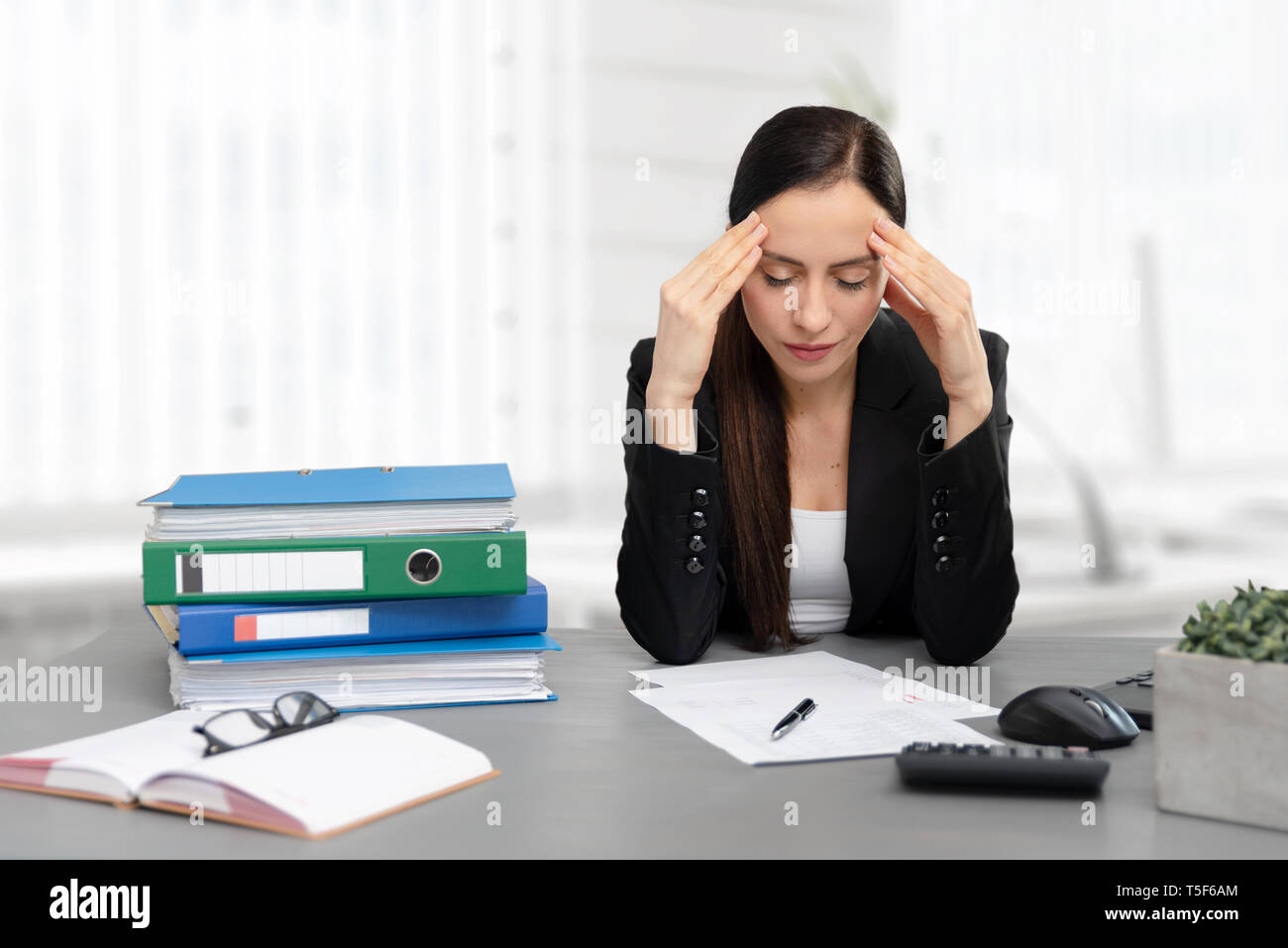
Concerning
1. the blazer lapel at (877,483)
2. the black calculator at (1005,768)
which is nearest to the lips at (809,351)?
the blazer lapel at (877,483)

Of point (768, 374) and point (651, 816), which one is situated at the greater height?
point (768, 374)

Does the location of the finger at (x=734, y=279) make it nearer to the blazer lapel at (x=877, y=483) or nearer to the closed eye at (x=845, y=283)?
the closed eye at (x=845, y=283)

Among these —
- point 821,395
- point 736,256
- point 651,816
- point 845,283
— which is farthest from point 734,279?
point 651,816

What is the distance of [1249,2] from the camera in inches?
147

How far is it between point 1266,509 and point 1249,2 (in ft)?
5.18

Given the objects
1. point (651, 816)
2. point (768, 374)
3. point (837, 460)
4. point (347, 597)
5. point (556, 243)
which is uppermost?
point (556, 243)

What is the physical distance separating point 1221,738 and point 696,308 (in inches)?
33.3

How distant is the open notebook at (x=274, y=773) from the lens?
81 centimetres

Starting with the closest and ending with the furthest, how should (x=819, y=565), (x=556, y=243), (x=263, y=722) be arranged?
(x=263, y=722)
(x=819, y=565)
(x=556, y=243)

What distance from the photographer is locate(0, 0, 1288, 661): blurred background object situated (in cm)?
324

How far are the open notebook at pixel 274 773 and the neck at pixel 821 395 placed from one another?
0.92 m

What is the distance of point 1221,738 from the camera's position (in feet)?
2.63

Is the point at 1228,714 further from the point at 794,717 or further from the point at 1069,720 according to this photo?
the point at 794,717
